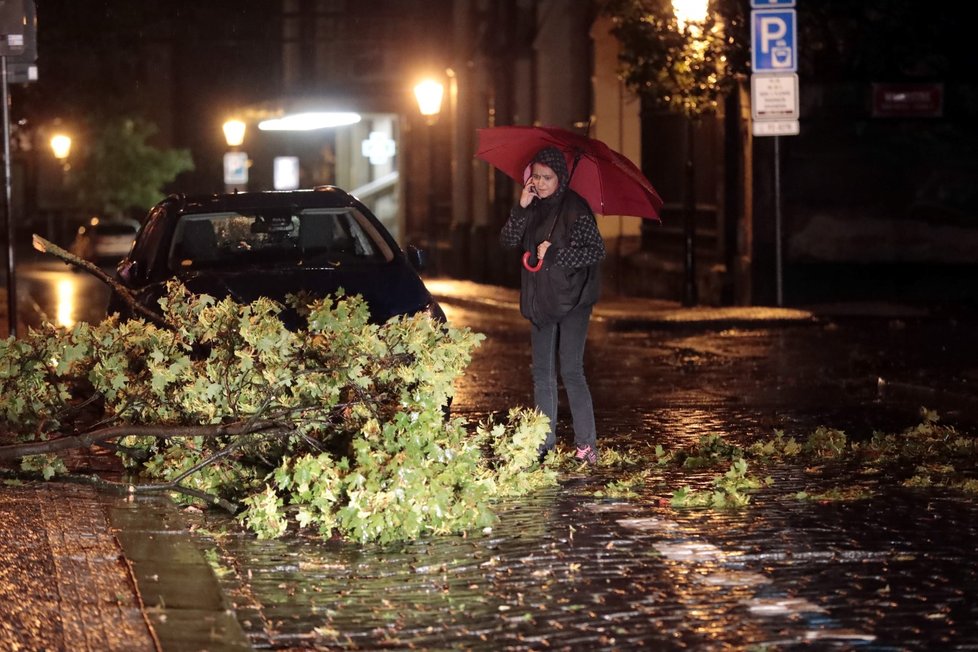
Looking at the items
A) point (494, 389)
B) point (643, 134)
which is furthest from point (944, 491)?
point (643, 134)

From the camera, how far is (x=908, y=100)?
72.1 feet

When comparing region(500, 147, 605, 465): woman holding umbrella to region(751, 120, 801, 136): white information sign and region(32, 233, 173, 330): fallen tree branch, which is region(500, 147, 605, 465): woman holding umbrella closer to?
region(32, 233, 173, 330): fallen tree branch

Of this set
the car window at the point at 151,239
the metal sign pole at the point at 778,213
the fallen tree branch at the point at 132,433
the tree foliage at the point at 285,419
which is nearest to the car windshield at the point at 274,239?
the car window at the point at 151,239

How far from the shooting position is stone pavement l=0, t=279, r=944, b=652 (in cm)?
572

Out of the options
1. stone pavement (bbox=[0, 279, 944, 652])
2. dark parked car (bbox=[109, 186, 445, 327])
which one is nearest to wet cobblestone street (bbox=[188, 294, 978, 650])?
stone pavement (bbox=[0, 279, 944, 652])

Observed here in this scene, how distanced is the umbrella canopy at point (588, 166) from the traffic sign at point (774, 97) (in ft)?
32.3

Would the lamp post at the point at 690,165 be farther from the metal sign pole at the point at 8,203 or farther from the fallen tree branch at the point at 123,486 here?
the fallen tree branch at the point at 123,486

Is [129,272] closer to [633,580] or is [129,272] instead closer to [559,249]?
[559,249]

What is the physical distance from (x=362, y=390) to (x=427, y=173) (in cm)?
3131

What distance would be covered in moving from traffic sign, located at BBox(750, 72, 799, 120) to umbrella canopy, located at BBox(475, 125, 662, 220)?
984 cm

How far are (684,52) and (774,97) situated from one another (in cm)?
259

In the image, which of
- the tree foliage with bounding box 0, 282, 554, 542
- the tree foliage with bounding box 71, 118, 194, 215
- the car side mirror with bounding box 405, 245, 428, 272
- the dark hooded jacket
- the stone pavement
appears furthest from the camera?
the tree foliage with bounding box 71, 118, 194, 215

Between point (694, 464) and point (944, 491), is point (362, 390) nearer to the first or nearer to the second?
point (694, 464)

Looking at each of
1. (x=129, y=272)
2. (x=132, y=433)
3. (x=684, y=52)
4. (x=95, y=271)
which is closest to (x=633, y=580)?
(x=132, y=433)
